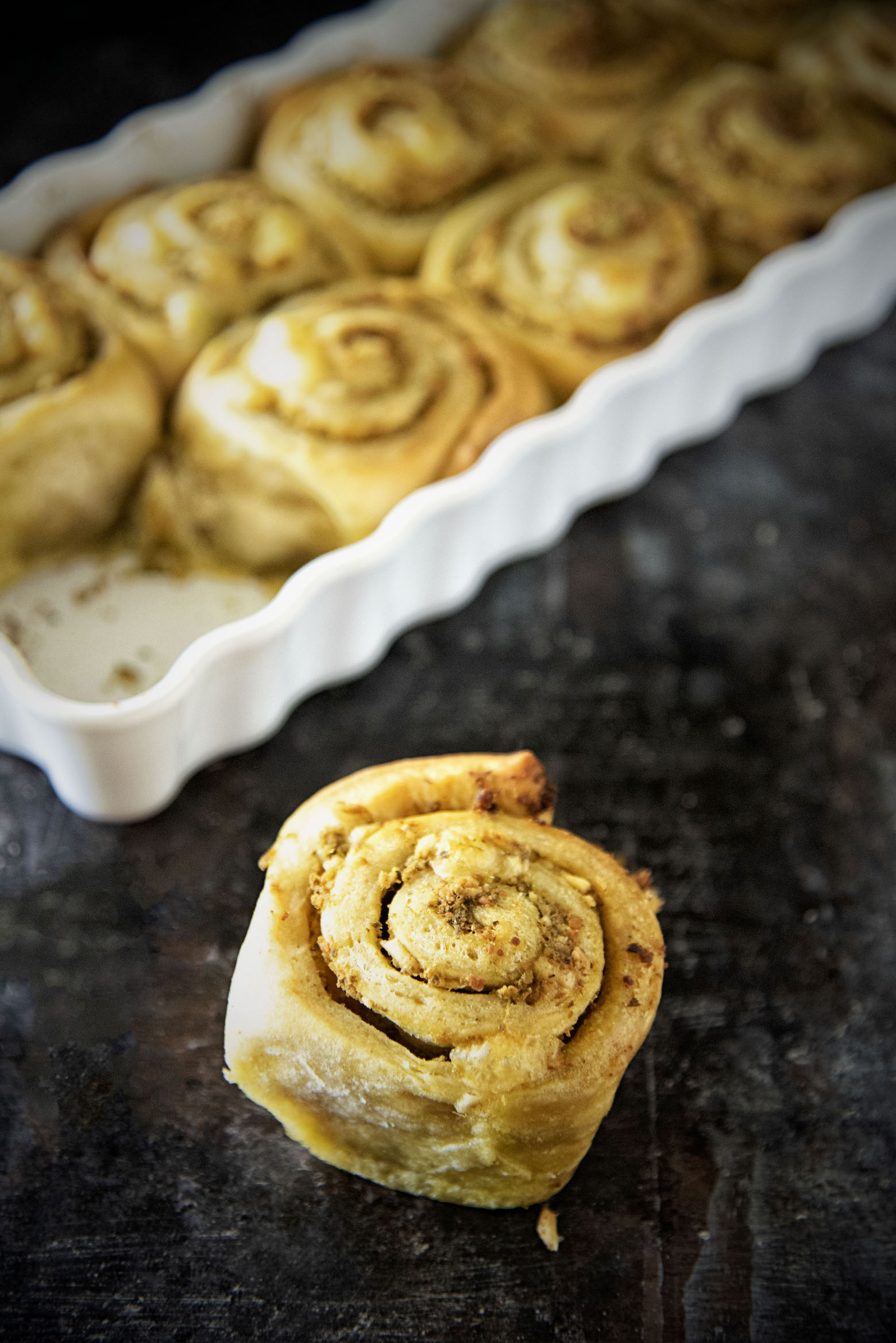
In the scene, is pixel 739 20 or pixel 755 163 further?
pixel 739 20

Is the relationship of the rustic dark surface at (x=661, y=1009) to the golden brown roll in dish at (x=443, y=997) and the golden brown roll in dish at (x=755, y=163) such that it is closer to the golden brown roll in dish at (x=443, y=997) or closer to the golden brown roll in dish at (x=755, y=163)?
the golden brown roll in dish at (x=443, y=997)

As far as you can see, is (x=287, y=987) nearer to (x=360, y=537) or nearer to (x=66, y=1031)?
(x=66, y=1031)

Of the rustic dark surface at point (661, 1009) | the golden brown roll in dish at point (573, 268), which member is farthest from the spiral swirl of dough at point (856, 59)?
the rustic dark surface at point (661, 1009)

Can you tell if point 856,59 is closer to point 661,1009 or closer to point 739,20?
point 739,20

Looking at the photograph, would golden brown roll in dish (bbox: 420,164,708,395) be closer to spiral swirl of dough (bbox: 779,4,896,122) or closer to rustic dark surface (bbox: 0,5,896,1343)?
rustic dark surface (bbox: 0,5,896,1343)

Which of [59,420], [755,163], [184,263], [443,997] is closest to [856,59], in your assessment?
[755,163]

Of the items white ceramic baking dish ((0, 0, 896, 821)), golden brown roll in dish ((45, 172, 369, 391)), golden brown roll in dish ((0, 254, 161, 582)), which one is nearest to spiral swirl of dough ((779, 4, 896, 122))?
white ceramic baking dish ((0, 0, 896, 821))

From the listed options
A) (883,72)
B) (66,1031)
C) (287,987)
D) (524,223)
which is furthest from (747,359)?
(66,1031)
